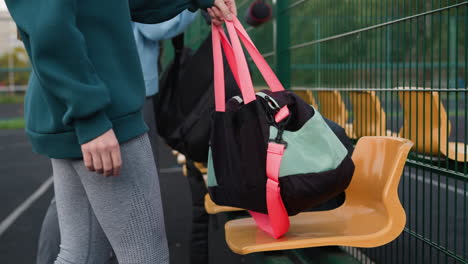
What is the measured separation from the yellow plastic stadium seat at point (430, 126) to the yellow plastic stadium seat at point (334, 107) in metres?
0.53

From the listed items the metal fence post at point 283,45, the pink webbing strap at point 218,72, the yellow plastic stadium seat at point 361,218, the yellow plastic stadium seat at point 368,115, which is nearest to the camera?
the yellow plastic stadium seat at point 361,218

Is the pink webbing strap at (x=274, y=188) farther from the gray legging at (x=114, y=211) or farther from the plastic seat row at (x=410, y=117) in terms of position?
the plastic seat row at (x=410, y=117)

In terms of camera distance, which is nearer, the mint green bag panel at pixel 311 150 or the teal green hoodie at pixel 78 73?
the teal green hoodie at pixel 78 73

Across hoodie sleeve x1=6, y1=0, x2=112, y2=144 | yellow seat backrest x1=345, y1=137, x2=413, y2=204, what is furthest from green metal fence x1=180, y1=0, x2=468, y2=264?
hoodie sleeve x1=6, y1=0, x2=112, y2=144

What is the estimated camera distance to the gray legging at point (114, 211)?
1.65m

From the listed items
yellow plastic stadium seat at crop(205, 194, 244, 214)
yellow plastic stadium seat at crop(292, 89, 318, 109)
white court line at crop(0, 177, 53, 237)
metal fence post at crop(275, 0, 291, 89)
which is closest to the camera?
yellow plastic stadium seat at crop(205, 194, 244, 214)

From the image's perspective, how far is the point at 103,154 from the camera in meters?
1.50

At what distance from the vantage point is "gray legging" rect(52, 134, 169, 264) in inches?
65.0

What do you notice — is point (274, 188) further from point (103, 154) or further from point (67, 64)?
point (67, 64)

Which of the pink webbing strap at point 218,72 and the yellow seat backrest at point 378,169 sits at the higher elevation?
the pink webbing strap at point 218,72

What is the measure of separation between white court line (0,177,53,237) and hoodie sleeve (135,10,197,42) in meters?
2.39

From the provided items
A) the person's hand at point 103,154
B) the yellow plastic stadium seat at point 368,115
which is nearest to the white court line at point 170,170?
the yellow plastic stadium seat at point 368,115

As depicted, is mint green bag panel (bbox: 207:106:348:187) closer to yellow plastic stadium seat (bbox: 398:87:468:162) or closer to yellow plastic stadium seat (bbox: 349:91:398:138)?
yellow plastic stadium seat (bbox: 398:87:468:162)

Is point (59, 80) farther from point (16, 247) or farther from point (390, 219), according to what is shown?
point (16, 247)
